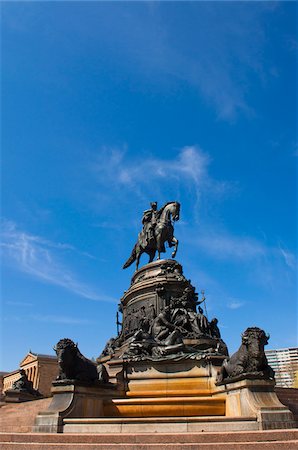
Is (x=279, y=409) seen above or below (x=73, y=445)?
above

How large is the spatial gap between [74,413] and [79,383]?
1145mm

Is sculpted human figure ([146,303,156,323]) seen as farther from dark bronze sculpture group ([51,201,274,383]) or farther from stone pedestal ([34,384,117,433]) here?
stone pedestal ([34,384,117,433])

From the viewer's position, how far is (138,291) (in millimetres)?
22875

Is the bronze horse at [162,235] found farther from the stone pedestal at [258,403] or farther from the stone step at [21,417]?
the stone pedestal at [258,403]

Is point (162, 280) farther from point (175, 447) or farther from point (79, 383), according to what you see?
point (175, 447)

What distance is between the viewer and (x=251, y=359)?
1176cm

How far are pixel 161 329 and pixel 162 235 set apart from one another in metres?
9.51

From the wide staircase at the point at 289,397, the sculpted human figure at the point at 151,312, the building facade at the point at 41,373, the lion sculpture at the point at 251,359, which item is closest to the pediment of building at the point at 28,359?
the building facade at the point at 41,373

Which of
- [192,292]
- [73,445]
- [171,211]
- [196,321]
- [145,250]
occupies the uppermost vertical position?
[171,211]

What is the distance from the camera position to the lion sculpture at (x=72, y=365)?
42.5ft

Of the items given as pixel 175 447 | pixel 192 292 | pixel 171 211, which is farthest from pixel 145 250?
pixel 175 447

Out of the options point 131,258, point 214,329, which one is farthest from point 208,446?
point 131,258

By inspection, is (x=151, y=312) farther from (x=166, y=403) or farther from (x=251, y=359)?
(x=251, y=359)

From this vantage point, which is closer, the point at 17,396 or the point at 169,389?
the point at 169,389
